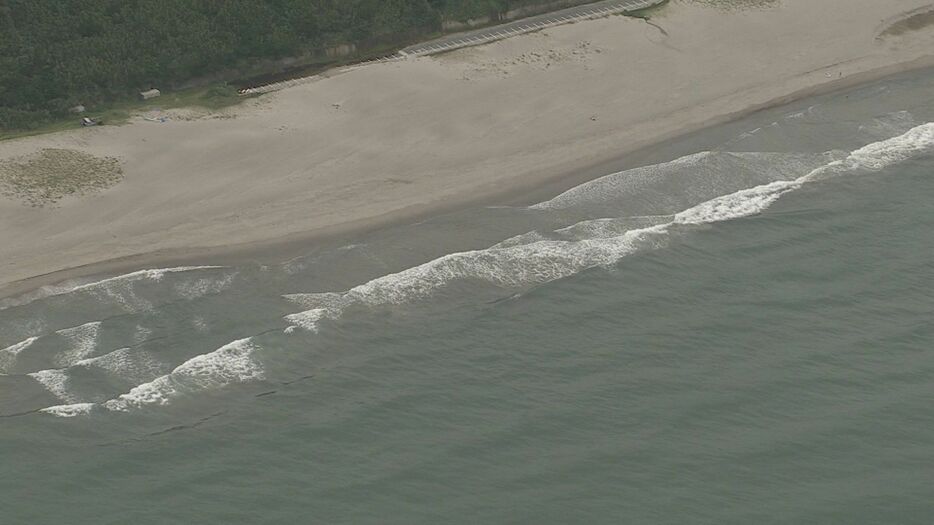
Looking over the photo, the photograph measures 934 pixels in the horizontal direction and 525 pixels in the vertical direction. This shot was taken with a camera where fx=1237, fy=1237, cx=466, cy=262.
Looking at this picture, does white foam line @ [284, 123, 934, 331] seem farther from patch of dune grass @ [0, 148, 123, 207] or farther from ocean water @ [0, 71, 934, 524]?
patch of dune grass @ [0, 148, 123, 207]

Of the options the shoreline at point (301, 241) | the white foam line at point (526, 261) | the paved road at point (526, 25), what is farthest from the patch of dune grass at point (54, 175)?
the paved road at point (526, 25)

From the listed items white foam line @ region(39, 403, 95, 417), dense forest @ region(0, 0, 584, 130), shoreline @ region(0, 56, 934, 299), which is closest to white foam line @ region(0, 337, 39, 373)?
white foam line @ region(39, 403, 95, 417)

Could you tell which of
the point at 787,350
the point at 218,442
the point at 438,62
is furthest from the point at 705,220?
the point at 218,442

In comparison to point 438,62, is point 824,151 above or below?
below

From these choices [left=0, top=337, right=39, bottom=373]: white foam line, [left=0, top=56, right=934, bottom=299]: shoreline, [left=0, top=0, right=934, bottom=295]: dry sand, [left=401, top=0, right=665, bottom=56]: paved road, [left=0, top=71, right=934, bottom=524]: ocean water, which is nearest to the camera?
[left=0, top=71, right=934, bottom=524]: ocean water

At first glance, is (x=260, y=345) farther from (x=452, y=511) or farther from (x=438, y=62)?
(x=438, y=62)

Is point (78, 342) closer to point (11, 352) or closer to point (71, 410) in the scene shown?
point (11, 352)
